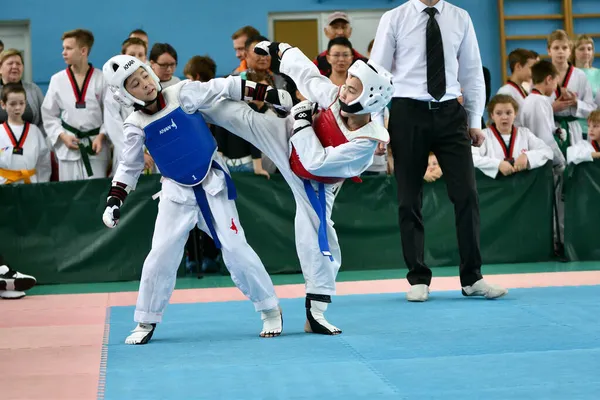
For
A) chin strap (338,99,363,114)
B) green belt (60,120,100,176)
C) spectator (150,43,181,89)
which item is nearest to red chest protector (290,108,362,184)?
chin strap (338,99,363,114)

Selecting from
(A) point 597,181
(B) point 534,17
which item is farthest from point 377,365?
(B) point 534,17

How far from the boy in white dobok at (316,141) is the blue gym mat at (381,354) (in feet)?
1.33

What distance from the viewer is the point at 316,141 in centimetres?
440

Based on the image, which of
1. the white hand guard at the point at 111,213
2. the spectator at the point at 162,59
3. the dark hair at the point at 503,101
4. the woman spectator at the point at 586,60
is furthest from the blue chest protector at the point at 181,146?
the woman spectator at the point at 586,60

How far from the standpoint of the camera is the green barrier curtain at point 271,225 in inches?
300

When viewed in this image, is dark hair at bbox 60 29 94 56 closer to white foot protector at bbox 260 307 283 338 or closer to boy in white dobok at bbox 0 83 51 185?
boy in white dobok at bbox 0 83 51 185

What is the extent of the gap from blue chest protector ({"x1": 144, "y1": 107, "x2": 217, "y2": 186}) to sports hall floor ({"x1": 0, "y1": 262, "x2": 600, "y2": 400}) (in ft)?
2.88

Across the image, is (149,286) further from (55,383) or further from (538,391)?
(538,391)

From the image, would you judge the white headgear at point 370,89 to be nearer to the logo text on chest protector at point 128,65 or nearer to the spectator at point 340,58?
the logo text on chest protector at point 128,65

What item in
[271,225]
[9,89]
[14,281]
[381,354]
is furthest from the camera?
[271,225]

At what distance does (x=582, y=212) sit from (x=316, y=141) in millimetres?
4659

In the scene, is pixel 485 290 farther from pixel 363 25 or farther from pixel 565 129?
pixel 363 25

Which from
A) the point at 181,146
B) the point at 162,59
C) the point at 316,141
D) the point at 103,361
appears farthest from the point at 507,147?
the point at 103,361

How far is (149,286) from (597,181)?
5.24 meters
